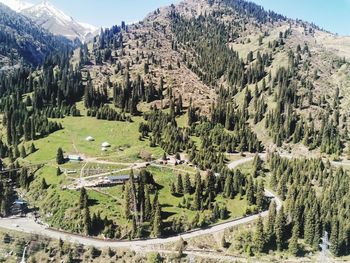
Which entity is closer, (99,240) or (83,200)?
(99,240)

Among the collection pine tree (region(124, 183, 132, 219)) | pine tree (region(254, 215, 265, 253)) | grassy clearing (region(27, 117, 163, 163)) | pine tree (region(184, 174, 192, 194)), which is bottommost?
pine tree (region(254, 215, 265, 253))

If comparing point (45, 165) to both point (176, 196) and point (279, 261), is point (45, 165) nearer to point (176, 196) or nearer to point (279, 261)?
point (176, 196)

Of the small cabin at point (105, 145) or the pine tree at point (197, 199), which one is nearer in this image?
the pine tree at point (197, 199)

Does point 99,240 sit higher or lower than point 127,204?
lower

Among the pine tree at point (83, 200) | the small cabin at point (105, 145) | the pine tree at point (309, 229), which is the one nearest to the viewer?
the pine tree at point (309, 229)

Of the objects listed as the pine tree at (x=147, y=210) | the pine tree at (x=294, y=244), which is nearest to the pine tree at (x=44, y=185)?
the pine tree at (x=147, y=210)

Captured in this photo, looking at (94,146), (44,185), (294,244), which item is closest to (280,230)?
(294,244)

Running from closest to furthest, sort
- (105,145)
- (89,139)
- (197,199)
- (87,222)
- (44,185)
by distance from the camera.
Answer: (87,222), (197,199), (44,185), (105,145), (89,139)

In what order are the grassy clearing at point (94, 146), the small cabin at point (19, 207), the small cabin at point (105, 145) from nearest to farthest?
1. the small cabin at point (19, 207)
2. the grassy clearing at point (94, 146)
3. the small cabin at point (105, 145)

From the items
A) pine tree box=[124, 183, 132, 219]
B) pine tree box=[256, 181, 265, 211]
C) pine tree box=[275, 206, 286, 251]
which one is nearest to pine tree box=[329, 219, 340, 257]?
pine tree box=[275, 206, 286, 251]

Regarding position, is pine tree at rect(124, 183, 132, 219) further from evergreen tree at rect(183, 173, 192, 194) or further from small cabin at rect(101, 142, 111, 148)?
small cabin at rect(101, 142, 111, 148)

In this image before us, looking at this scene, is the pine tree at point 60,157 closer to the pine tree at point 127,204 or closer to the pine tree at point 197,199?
the pine tree at point 127,204

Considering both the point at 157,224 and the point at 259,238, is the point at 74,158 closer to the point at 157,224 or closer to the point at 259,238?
the point at 157,224
